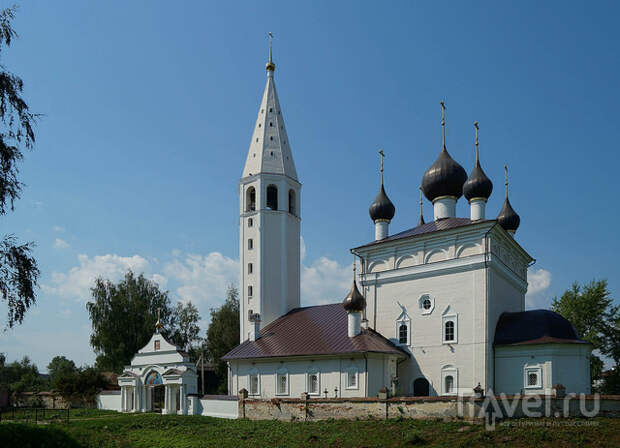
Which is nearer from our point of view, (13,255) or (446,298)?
(13,255)

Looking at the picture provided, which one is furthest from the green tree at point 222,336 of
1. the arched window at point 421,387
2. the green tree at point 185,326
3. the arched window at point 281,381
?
the arched window at point 421,387

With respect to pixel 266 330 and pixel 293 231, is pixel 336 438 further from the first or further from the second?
pixel 293 231

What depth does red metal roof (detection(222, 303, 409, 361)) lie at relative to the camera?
78.2 feet

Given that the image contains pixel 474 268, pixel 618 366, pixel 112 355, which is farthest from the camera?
pixel 112 355

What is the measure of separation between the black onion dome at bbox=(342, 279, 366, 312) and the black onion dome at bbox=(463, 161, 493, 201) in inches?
273

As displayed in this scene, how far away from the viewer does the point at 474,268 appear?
23047mm

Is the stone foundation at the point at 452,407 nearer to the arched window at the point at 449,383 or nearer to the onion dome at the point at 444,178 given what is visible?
the arched window at the point at 449,383

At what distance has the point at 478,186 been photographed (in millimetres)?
25641

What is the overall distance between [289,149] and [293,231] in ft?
16.4

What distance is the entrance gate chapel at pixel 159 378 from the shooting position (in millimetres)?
27812

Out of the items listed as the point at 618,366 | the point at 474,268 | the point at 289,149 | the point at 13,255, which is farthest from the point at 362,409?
the point at 618,366

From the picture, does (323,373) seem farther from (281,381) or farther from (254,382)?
(254,382)

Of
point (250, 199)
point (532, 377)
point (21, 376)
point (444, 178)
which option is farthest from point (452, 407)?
point (21, 376)

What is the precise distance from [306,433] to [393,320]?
8141mm
